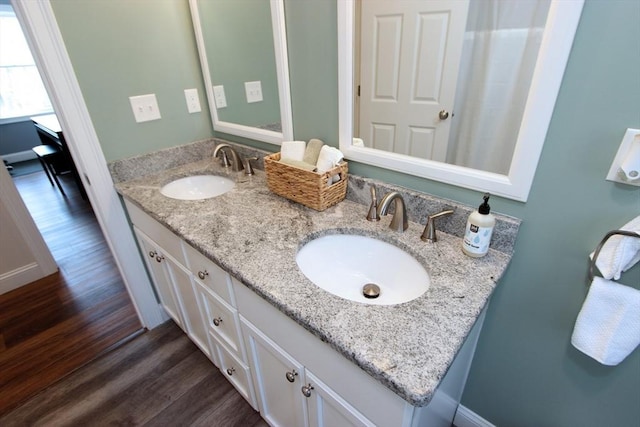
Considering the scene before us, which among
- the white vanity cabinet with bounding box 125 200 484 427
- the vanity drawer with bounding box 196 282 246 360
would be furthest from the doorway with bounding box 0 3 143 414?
the vanity drawer with bounding box 196 282 246 360

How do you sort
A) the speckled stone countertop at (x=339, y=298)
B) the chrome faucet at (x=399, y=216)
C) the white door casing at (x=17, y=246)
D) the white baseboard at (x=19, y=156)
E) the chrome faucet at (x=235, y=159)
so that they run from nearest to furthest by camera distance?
1. the speckled stone countertop at (x=339, y=298)
2. the chrome faucet at (x=399, y=216)
3. the chrome faucet at (x=235, y=159)
4. the white door casing at (x=17, y=246)
5. the white baseboard at (x=19, y=156)

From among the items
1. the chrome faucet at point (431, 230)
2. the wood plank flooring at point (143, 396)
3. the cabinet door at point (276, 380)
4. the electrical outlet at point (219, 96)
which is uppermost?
the electrical outlet at point (219, 96)

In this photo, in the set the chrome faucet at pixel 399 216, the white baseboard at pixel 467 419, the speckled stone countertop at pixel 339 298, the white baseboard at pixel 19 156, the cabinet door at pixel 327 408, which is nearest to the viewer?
the speckled stone countertop at pixel 339 298

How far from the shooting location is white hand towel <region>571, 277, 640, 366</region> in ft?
2.23

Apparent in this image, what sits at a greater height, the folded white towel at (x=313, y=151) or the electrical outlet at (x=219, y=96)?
the electrical outlet at (x=219, y=96)

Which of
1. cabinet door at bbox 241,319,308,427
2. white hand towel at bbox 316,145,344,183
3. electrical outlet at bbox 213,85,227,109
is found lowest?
cabinet door at bbox 241,319,308,427

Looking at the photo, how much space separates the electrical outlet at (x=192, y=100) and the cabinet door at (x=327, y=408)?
142 centimetres

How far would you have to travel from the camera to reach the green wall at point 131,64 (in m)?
1.23

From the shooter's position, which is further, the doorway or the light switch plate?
the doorway

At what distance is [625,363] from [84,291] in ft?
8.88

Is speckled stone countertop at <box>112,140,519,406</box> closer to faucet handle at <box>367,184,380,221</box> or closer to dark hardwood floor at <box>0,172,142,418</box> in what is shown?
faucet handle at <box>367,184,380,221</box>

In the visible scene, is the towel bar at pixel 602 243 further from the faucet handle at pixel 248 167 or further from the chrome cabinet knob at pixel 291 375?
the faucet handle at pixel 248 167

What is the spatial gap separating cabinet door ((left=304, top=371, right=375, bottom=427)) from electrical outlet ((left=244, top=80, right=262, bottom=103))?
1.18 metres

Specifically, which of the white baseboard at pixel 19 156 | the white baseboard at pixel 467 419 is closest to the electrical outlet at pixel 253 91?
the white baseboard at pixel 467 419
